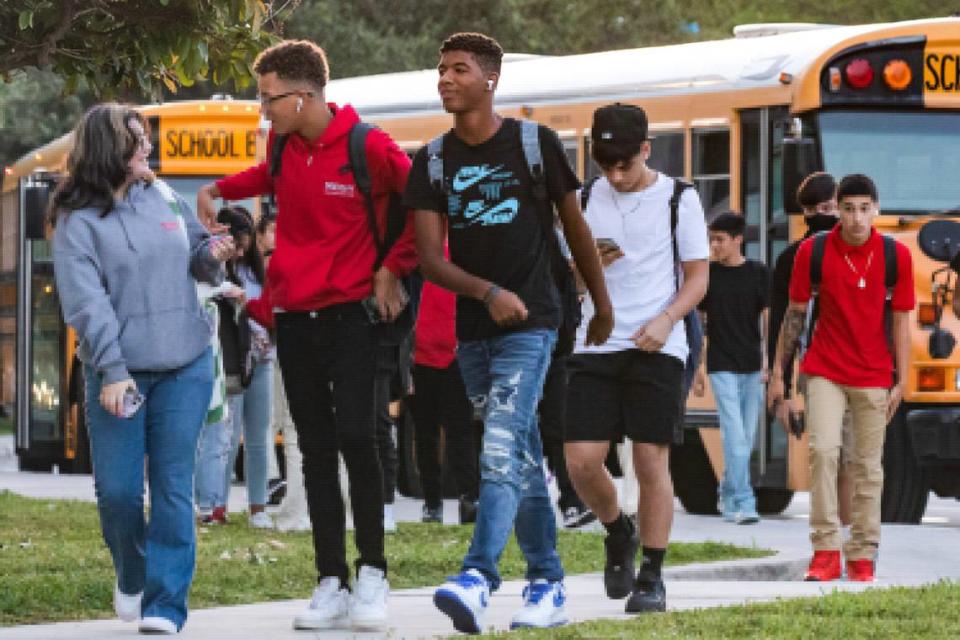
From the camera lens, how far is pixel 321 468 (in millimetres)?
8664

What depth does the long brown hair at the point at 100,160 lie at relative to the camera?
27.9 feet

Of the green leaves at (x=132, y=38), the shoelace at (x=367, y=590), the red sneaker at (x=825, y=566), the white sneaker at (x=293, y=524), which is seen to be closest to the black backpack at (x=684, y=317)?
the shoelace at (x=367, y=590)

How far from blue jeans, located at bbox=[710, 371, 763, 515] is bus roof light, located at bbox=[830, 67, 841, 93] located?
5.37 ft

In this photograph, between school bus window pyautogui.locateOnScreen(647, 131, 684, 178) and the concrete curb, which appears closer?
the concrete curb

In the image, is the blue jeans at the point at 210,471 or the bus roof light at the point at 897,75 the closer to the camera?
the blue jeans at the point at 210,471

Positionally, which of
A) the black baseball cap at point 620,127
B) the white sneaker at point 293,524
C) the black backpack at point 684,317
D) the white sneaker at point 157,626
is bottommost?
the white sneaker at point 293,524

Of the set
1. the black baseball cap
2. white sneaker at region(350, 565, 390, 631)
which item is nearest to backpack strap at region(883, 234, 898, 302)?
the black baseball cap

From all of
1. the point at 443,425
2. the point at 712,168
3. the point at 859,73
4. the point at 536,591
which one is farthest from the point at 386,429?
the point at 536,591

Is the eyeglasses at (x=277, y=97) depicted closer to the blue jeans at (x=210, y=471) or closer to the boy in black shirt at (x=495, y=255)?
the boy in black shirt at (x=495, y=255)

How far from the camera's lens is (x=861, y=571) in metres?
11.3

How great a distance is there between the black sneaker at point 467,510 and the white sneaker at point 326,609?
532 cm

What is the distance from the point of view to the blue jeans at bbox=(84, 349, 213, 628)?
8500 millimetres

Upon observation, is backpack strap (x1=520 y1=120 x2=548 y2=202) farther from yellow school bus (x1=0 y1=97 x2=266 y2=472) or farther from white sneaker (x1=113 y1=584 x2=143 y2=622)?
yellow school bus (x1=0 y1=97 x2=266 y2=472)

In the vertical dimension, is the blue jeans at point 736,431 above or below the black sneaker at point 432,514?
above
